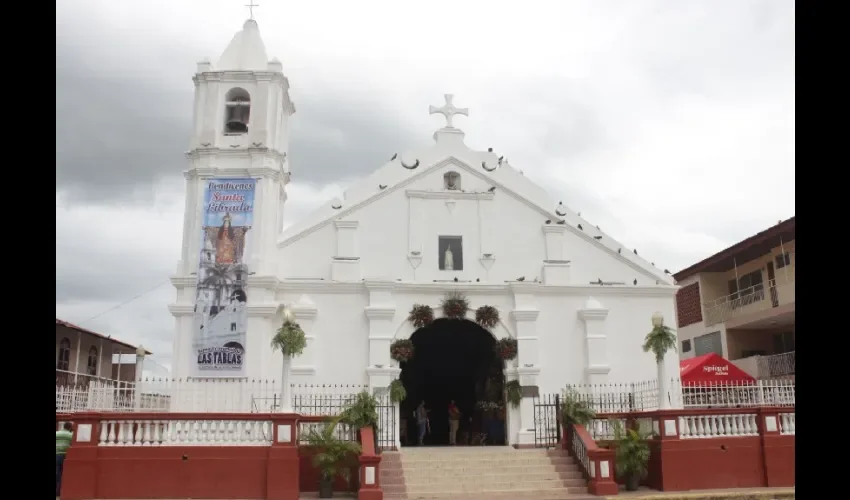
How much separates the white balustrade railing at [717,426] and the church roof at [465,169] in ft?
20.6

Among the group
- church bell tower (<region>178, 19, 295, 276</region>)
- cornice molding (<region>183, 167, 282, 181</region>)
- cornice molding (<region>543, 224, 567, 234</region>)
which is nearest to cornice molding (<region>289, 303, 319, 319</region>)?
church bell tower (<region>178, 19, 295, 276</region>)

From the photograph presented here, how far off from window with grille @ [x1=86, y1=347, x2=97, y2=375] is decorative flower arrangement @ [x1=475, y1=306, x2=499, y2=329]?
22.2 meters

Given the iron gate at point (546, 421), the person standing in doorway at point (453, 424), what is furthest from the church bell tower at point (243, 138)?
the iron gate at point (546, 421)

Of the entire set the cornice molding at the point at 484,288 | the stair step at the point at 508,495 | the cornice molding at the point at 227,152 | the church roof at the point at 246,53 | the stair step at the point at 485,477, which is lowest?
the stair step at the point at 508,495

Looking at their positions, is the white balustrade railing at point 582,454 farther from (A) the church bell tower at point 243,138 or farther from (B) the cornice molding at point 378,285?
(A) the church bell tower at point 243,138

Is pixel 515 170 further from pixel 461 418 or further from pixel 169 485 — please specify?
pixel 169 485

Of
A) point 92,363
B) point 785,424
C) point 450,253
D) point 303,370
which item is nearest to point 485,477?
point 303,370

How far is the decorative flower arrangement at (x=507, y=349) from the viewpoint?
19.4 m

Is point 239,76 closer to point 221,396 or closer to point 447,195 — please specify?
point 447,195

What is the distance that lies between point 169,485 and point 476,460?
612 cm

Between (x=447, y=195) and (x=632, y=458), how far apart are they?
9183 mm

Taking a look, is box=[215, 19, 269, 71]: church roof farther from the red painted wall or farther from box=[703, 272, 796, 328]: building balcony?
box=[703, 272, 796, 328]: building balcony
